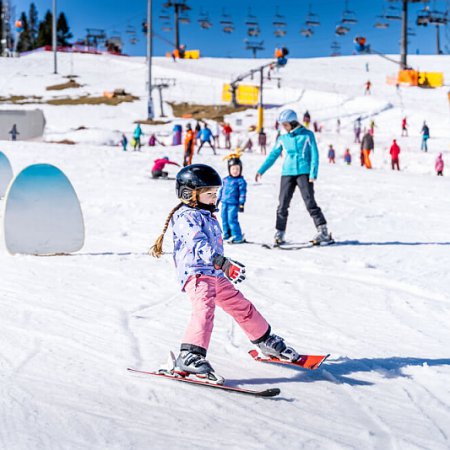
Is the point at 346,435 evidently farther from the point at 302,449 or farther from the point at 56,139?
the point at 56,139

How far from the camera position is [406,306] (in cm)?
534

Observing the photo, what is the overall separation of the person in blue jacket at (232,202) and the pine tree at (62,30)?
105464 millimetres

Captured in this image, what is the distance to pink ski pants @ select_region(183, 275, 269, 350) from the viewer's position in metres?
3.30

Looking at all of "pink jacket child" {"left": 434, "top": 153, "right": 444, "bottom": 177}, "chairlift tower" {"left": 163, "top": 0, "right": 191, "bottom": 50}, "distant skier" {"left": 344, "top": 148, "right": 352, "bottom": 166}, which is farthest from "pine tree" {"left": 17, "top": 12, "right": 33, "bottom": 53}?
"pink jacket child" {"left": 434, "top": 153, "right": 444, "bottom": 177}

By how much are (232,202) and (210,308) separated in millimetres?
5171

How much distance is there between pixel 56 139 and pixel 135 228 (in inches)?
829

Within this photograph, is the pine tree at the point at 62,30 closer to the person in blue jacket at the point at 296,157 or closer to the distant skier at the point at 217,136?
the distant skier at the point at 217,136

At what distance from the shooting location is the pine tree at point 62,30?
108 meters

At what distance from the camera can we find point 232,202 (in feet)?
27.7

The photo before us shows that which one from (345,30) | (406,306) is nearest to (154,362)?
(406,306)

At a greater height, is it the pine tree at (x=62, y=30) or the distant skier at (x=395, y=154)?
the pine tree at (x=62, y=30)

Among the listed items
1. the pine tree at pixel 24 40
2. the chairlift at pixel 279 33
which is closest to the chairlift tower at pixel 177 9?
the chairlift at pixel 279 33

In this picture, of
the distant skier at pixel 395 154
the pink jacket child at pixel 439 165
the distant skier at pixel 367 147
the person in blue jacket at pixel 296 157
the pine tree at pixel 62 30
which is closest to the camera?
the person in blue jacket at pixel 296 157

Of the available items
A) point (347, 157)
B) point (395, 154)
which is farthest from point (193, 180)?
point (347, 157)
